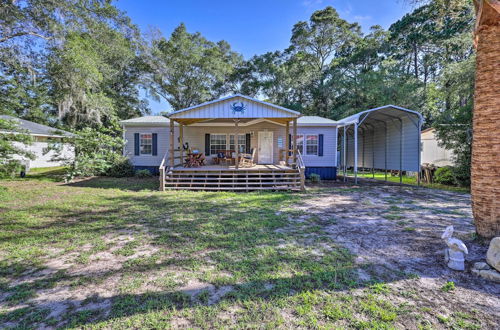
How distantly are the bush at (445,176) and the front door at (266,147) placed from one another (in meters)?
7.75

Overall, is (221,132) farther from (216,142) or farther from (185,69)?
(185,69)

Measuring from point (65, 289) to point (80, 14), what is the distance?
35.6 ft

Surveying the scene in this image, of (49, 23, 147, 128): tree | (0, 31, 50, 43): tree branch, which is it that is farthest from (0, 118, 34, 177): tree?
(0, 31, 50, 43): tree branch

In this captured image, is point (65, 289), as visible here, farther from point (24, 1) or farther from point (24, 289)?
point (24, 1)

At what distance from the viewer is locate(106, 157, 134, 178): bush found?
11.6 m

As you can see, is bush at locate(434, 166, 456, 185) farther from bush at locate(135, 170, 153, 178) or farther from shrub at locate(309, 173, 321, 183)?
bush at locate(135, 170, 153, 178)

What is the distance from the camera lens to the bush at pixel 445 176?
1004 cm

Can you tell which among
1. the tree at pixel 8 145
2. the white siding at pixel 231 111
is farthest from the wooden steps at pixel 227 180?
the tree at pixel 8 145

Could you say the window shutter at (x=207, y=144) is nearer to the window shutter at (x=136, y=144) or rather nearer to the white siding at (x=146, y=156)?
the white siding at (x=146, y=156)

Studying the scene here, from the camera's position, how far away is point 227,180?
9.96 m

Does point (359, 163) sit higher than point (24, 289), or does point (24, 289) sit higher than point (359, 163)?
point (359, 163)

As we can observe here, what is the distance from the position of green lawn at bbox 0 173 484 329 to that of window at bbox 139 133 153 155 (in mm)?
7132

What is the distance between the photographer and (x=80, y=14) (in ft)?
30.1

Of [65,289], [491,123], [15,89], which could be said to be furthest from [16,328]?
[15,89]
